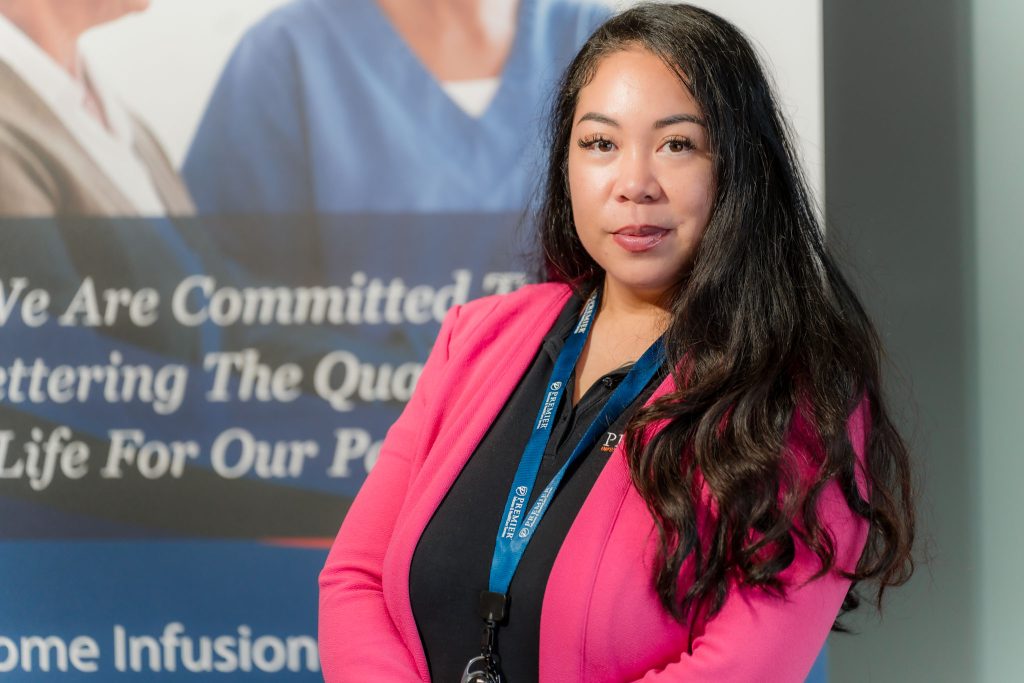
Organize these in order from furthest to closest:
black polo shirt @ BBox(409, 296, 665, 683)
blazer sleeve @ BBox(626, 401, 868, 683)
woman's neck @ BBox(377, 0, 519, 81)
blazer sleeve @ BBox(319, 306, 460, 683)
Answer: woman's neck @ BBox(377, 0, 519, 81), blazer sleeve @ BBox(319, 306, 460, 683), black polo shirt @ BBox(409, 296, 665, 683), blazer sleeve @ BBox(626, 401, 868, 683)

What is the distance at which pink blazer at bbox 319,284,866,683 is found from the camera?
1.26m

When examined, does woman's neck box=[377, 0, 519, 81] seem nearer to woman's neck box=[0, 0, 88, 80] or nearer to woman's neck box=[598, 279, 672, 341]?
woman's neck box=[0, 0, 88, 80]

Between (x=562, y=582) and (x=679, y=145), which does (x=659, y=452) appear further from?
(x=679, y=145)

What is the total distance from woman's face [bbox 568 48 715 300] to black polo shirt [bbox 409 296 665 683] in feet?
0.54

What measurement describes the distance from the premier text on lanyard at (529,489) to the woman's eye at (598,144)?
0.27 m

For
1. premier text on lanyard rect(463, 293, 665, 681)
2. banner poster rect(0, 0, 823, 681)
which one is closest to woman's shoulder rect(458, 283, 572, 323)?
premier text on lanyard rect(463, 293, 665, 681)

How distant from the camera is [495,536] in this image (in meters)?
1.42

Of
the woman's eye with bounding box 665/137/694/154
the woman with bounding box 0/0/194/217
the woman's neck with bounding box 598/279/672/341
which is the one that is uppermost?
the woman with bounding box 0/0/194/217

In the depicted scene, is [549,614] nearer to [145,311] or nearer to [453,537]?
[453,537]

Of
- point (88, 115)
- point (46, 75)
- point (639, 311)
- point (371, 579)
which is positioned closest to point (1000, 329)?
point (639, 311)

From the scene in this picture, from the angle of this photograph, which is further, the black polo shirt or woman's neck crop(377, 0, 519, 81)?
woman's neck crop(377, 0, 519, 81)

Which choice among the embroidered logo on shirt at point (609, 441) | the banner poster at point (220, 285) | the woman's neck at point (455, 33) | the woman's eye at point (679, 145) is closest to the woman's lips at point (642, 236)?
the woman's eye at point (679, 145)

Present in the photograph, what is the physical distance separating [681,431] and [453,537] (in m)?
0.35

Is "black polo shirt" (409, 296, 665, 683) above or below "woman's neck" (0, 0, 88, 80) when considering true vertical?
below
